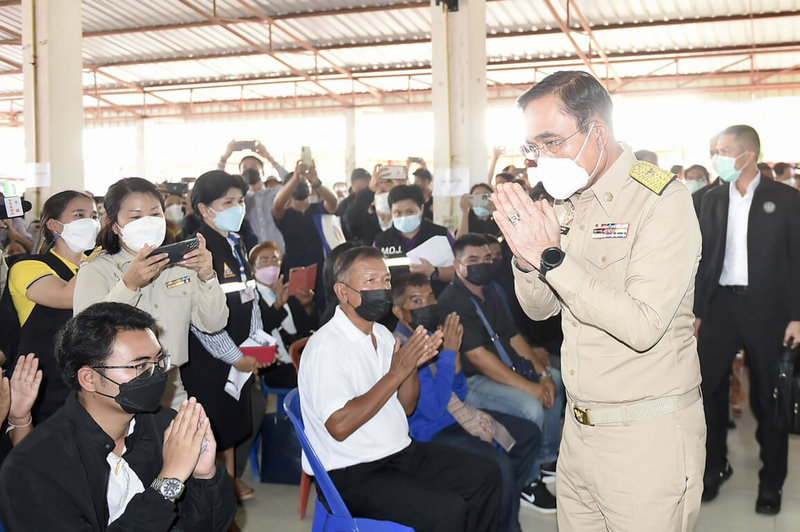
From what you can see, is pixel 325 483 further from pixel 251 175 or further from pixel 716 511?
pixel 251 175

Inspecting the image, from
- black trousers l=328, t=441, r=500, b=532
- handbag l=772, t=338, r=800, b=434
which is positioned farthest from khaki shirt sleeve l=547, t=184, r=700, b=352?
handbag l=772, t=338, r=800, b=434

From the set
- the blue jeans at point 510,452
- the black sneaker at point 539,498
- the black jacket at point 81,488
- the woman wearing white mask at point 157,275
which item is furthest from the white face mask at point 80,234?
the black sneaker at point 539,498

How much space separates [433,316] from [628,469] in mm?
1893

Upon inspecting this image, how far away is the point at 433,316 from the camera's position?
352cm

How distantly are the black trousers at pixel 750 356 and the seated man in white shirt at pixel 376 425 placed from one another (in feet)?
4.57

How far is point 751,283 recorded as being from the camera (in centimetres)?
349

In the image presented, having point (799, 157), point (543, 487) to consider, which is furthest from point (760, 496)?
point (799, 157)

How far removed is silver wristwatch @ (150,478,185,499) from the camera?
6.07 feet

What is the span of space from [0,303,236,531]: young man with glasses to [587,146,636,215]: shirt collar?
3.80ft

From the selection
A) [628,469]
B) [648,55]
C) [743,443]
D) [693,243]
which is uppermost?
[648,55]

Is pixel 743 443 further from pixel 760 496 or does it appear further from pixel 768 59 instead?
pixel 768 59

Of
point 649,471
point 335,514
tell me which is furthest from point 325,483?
point 649,471

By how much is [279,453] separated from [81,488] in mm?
2266

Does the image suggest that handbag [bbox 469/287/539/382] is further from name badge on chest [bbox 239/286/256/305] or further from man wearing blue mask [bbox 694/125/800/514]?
name badge on chest [bbox 239/286/256/305]
